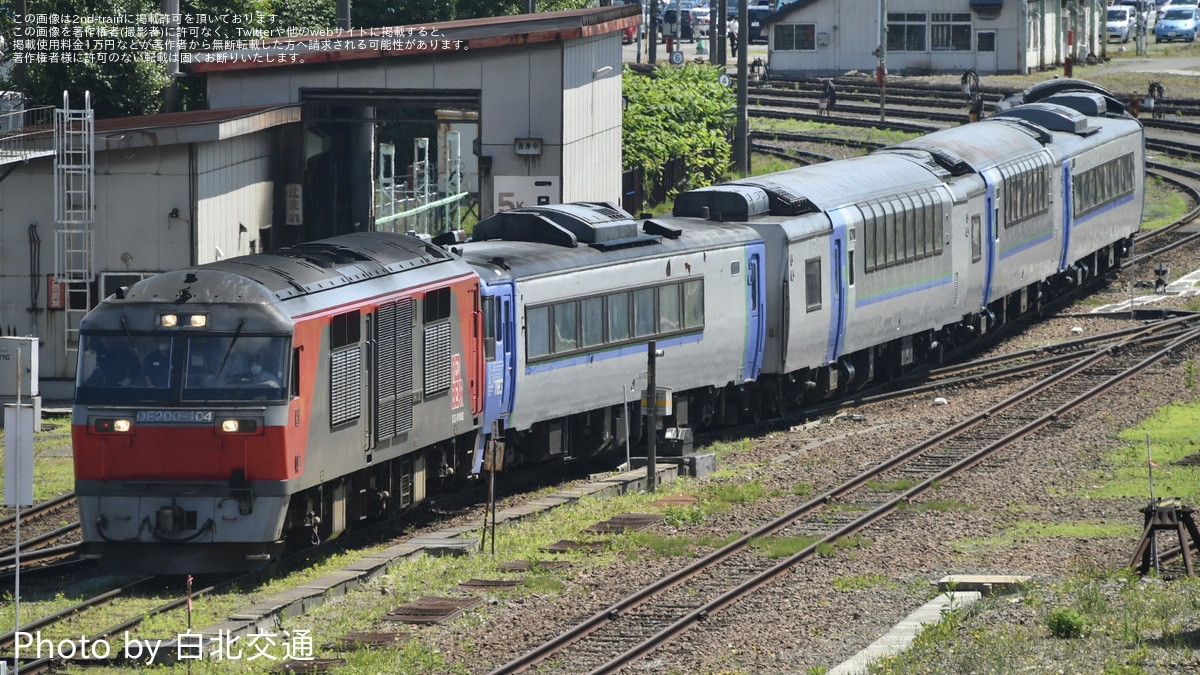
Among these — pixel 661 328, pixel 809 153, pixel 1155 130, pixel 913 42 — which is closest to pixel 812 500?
pixel 661 328

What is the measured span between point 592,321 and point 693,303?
2.44m

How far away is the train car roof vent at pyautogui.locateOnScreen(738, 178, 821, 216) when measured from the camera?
95.3 feet

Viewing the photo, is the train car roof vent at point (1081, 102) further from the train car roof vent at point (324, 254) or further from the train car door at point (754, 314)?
the train car roof vent at point (324, 254)

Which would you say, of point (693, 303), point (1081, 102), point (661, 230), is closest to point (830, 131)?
point (1081, 102)

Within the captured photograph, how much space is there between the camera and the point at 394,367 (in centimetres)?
2039

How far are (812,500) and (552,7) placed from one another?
125 ft

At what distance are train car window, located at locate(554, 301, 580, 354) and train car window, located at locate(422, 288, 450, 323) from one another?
253cm

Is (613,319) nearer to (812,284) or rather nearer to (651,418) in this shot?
(651,418)

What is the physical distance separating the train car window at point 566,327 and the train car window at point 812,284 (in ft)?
18.4

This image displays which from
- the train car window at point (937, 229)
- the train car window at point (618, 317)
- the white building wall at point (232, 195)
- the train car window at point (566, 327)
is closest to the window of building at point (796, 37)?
the train car window at point (937, 229)

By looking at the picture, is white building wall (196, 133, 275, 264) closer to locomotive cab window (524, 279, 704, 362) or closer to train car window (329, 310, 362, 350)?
locomotive cab window (524, 279, 704, 362)

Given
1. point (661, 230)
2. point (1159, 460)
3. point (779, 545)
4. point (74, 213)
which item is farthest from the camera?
point (74, 213)

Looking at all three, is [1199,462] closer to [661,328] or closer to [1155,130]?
[661,328]

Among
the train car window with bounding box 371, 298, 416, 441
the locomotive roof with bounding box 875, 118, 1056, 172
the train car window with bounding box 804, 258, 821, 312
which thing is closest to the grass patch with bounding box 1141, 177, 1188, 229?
the locomotive roof with bounding box 875, 118, 1056, 172
